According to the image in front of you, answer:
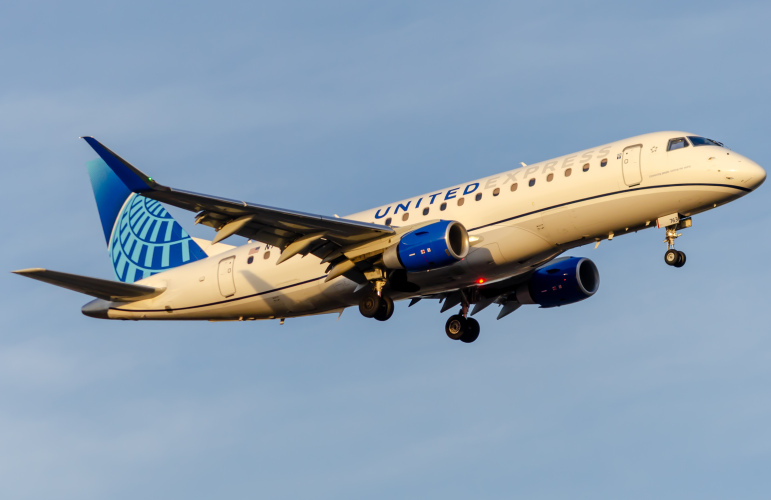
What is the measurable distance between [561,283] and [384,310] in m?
7.72

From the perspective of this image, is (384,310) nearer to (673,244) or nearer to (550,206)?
(550,206)

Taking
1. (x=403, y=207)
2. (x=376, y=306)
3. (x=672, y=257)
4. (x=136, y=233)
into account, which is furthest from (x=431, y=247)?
(x=136, y=233)

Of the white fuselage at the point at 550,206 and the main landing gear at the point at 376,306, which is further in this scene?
the main landing gear at the point at 376,306

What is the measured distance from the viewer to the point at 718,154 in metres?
33.8

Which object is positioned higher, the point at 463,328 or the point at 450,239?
the point at 450,239

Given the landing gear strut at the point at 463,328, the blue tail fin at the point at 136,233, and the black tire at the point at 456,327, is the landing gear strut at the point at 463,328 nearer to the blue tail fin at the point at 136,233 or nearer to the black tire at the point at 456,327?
the black tire at the point at 456,327

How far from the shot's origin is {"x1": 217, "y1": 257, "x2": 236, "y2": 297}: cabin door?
39.8 metres

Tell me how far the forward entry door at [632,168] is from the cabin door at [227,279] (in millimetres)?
14929

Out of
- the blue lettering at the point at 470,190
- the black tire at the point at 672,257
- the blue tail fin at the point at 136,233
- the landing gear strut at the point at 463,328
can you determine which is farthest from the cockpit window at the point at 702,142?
the blue tail fin at the point at 136,233

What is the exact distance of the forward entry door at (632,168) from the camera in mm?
34125

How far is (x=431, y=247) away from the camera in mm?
34188

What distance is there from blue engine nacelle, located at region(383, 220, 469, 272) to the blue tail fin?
1126 centimetres

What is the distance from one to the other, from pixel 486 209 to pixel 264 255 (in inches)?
353

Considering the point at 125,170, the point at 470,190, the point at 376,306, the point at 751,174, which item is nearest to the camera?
the point at 125,170
